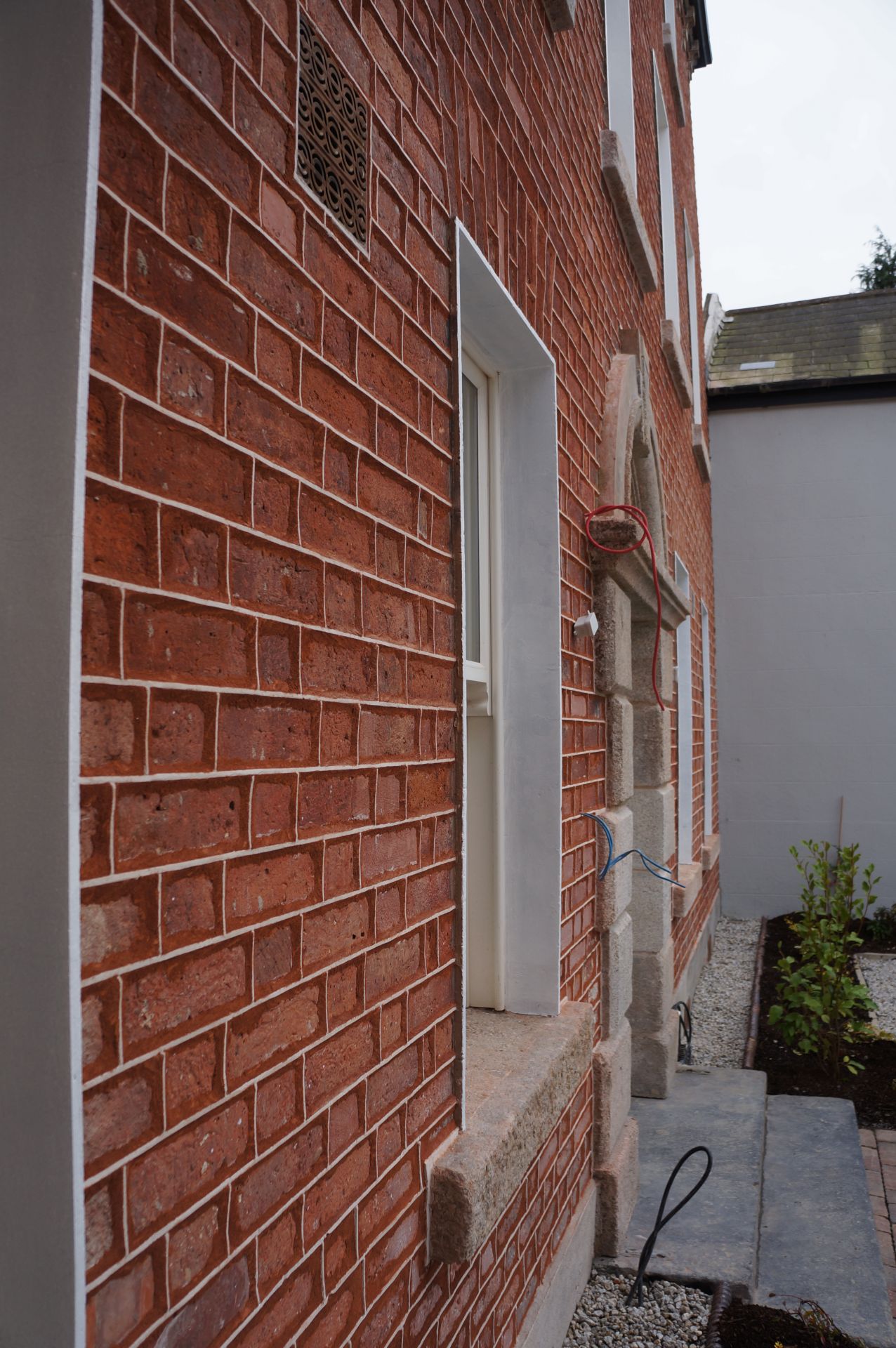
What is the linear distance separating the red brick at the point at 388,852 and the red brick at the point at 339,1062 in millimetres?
240

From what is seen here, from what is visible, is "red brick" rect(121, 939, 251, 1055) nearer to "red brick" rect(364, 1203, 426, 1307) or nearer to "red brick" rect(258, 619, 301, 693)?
"red brick" rect(258, 619, 301, 693)

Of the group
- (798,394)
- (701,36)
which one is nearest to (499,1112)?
(701,36)

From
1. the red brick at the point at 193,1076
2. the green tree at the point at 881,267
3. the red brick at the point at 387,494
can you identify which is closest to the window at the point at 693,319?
the red brick at the point at 387,494

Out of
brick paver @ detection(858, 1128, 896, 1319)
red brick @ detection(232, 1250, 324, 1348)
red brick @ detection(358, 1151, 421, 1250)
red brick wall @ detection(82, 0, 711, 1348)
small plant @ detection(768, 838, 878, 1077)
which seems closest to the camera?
red brick wall @ detection(82, 0, 711, 1348)

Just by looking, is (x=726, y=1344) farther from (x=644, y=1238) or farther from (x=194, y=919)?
(x=194, y=919)

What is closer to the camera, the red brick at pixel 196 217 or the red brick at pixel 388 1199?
the red brick at pixel 196 217

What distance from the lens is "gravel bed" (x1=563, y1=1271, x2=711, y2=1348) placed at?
10.3ft

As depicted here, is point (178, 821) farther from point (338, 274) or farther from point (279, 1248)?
point (338, 274)

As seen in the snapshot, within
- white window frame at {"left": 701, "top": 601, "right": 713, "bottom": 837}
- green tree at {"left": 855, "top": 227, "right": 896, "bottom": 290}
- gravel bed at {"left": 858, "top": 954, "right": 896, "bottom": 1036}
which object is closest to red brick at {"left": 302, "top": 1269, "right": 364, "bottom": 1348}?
gravel bed at {"left": 858, "top": 954, "right": 896, "bottom": 1036}

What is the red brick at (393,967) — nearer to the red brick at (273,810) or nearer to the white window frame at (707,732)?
the red brick at (273,810)

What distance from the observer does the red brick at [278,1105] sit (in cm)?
137

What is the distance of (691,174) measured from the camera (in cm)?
960

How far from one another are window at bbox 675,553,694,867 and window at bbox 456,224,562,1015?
503cm

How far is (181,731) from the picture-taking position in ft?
3.98
